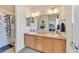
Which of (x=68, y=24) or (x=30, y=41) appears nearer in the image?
(x=68, y=24)

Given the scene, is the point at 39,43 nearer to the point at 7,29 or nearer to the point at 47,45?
the point at 47,45

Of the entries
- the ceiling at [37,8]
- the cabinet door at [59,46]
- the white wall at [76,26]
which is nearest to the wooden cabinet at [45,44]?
the cabinet door at [59,46]

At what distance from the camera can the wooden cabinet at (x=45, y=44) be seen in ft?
5.19

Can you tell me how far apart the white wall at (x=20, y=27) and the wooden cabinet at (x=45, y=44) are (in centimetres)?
8

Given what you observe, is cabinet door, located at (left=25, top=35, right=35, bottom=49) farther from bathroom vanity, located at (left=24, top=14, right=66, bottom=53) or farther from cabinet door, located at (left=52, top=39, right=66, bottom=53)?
cabinet door, located at (left=52, top=39, right=66, bottom=53)

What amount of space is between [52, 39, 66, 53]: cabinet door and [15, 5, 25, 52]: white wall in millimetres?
482

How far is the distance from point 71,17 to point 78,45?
42 centimetres

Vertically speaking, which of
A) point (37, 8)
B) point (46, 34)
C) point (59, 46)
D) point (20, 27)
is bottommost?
point (59, 46)

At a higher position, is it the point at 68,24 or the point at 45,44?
the point at 68,24

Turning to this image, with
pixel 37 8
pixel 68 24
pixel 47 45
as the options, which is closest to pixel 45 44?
pixel 47 45

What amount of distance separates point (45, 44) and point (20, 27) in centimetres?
47

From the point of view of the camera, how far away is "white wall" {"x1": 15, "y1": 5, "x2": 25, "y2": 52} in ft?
5.12

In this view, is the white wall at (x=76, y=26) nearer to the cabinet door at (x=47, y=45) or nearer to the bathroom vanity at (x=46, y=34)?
the bathroom vanity at (x=46, y=34)

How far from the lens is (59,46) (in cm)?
159
